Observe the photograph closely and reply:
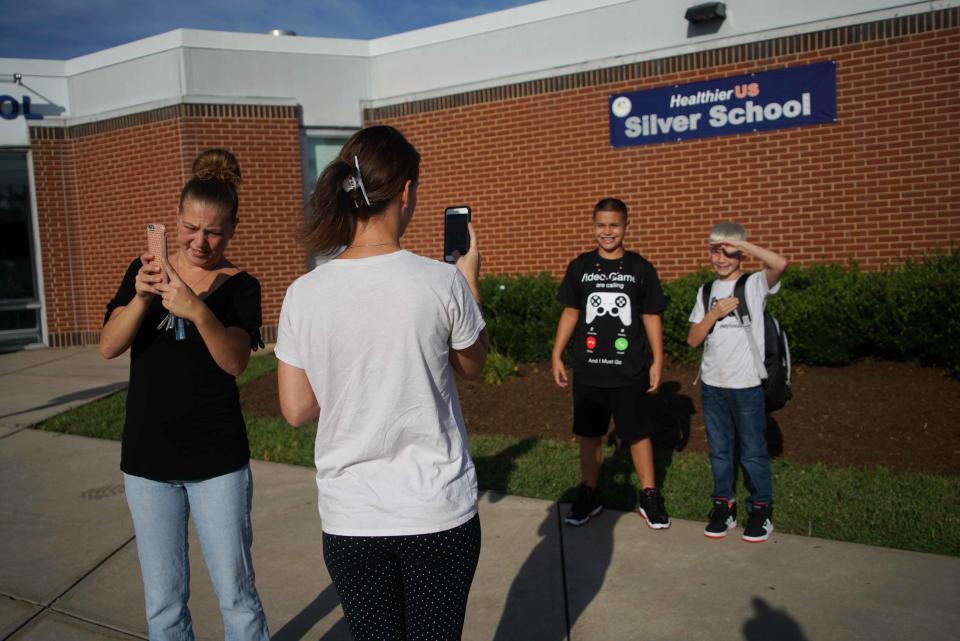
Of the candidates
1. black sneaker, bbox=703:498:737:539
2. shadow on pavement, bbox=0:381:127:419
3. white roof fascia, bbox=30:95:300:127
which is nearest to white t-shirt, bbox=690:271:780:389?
black sneaker, bbox=703:498:737:539

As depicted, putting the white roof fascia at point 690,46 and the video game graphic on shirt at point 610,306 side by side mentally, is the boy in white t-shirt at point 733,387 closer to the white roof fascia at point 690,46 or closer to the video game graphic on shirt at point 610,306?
the video game graphic on shirt at point 610,306

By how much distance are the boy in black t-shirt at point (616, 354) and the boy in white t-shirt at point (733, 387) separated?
29 cm

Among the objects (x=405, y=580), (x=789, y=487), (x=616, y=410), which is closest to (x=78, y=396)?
(x=616, y=410)

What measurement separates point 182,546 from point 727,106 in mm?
8056

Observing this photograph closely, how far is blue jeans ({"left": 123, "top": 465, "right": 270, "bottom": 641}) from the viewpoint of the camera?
9.10 ft

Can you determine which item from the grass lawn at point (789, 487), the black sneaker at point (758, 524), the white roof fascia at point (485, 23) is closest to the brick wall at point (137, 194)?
the white roof fascia at point (485, 23)

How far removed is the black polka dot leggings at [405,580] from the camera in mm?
1982

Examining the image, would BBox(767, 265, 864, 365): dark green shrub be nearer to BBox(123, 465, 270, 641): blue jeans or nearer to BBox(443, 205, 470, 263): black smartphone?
BBox(443, 205, 470, 263): black smartphone

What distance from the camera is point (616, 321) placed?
462 cm

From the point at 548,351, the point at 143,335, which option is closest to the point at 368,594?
the point at 143,335

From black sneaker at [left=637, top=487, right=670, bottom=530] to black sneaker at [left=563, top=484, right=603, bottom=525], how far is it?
0.93 feet

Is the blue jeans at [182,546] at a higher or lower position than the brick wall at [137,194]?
lower

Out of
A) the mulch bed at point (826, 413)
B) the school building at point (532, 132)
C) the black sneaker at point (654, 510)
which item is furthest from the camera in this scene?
the school building at point (532, 132)

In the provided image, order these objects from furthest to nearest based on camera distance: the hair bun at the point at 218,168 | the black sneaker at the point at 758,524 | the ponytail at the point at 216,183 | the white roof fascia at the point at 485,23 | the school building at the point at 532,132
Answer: the white roof fascia at the point at 485,23
the school building at the point at 532,132
the black sneaker at the point at 758,524
the hair bun at the point at 218,168
the ponytail at the point at 216,183
